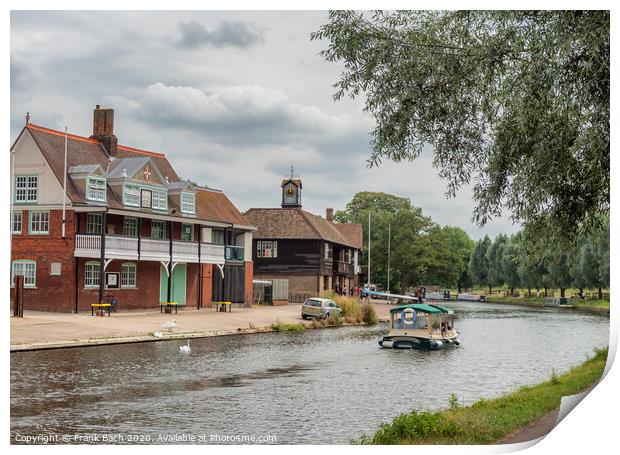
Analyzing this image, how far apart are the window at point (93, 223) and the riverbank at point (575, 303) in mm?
13723

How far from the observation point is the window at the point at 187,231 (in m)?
39.3

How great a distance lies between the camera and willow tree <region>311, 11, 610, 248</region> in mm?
12688

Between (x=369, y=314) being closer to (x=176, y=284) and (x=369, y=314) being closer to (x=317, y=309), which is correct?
(x=317, y=309)

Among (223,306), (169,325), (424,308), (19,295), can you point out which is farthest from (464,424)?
(223,306)

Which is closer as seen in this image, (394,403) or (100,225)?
(394,403)

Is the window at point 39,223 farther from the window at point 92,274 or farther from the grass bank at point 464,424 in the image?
the grass bank at point 464,424

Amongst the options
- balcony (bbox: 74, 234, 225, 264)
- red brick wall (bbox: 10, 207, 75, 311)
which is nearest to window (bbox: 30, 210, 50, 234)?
red brick wall (bbox: 10, 207, 75, 311)

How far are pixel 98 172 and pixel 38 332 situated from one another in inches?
197

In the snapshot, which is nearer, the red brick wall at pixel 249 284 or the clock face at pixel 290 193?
the clock face at pixel 290 193

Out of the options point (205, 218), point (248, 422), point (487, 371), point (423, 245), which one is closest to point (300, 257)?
point (205, 218)

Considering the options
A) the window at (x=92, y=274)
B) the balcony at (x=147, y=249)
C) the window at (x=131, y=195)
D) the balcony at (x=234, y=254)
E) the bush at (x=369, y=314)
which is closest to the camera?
the window at (x=92, y=274)

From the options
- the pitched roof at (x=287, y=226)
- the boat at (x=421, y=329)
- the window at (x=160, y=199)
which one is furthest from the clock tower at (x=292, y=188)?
the pitched roof at (x=287, y=226)
